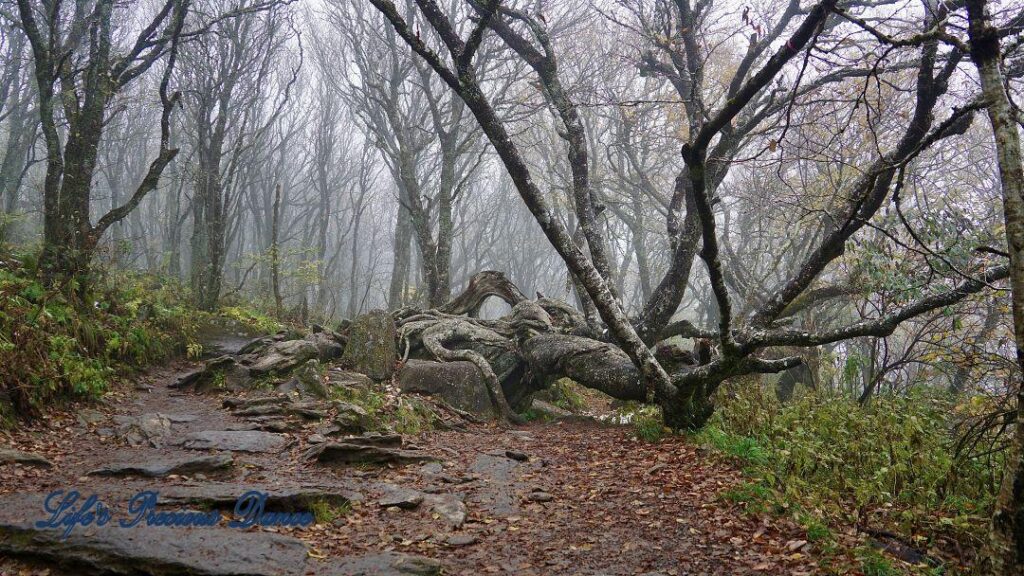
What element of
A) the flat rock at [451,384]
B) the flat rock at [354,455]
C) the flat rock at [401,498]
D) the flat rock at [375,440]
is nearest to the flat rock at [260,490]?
the flat rock at [401,498]

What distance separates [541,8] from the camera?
49.7 feet

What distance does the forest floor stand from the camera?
11.7ft

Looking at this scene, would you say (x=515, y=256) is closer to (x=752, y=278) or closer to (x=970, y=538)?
(x=752, y=278)

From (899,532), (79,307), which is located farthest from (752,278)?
(79,307)

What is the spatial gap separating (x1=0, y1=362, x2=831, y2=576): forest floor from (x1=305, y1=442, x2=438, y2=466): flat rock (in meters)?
0.09

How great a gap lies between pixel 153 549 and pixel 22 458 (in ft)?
8.07

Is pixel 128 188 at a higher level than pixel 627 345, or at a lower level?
higher

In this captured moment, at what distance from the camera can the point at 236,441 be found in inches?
234

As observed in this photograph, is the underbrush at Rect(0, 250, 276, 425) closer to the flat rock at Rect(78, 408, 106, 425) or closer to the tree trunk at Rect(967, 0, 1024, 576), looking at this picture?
the flat rock at Rect(78, 408, 106, 425)

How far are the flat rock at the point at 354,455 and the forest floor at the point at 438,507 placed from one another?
9cm

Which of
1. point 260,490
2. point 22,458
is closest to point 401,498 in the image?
point 260,490

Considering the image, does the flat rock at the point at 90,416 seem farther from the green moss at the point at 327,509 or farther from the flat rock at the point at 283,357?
the green moss at the point at 327,509

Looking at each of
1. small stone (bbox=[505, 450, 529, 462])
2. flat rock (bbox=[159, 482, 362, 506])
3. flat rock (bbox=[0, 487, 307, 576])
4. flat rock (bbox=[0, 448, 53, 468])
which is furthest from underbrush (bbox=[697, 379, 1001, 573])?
flat rock (bbox=[0, 448, 53, 468])

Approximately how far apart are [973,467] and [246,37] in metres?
18.7
